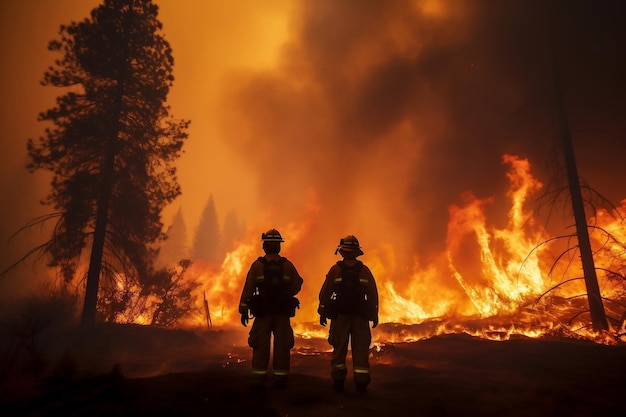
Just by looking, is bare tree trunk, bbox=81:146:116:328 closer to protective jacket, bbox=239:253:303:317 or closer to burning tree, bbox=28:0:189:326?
burning tree, bbox=28:0:189:326

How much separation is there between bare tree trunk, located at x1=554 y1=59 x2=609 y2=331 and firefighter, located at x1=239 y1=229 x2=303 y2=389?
36.6 ft

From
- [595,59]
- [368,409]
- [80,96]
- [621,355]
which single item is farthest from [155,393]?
[595,59]

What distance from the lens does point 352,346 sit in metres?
5.95

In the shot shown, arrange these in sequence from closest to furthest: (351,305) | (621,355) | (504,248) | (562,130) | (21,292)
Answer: (351,305) < (621,355) < (562,130) < (504,248) < (21,292)

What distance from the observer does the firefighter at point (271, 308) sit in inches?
229

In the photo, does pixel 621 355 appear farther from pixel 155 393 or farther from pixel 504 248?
pixel 504 248

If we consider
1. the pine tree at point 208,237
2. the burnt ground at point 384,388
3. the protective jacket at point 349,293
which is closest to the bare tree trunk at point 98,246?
Result: the burnt ground at point 384,388

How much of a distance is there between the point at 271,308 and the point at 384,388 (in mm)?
2732

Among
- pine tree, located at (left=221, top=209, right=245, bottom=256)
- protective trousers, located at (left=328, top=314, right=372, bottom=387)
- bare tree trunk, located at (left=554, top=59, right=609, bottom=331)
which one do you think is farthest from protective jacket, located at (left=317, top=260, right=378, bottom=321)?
pine tree, located at (left=221, top=209, right=245, bottom=256)

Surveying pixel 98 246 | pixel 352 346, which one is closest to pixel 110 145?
pixel 98 246

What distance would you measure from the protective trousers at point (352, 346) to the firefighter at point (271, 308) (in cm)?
80

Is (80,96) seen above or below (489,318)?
above

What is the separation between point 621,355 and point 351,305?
7.43 metres

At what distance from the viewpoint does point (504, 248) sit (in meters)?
19.9
